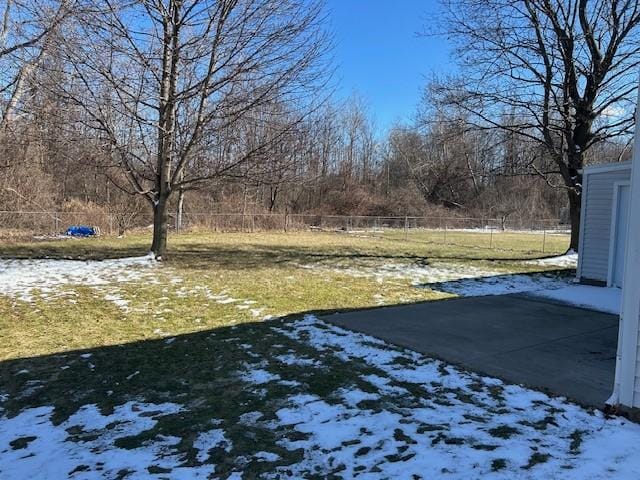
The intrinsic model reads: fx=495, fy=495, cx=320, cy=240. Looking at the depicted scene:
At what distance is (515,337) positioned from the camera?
586 centimetres

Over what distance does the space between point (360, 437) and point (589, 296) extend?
7400mm

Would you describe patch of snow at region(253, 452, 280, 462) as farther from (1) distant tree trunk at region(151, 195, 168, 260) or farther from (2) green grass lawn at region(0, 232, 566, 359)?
(1) distant tree trunk at region(151, 195, 168, 260)

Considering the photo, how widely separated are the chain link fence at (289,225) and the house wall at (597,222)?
11393mm

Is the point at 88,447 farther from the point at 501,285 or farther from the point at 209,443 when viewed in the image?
the point at 501,285

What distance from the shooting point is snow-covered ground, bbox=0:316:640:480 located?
2.82 metres

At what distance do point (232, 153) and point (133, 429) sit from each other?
31.6 ft

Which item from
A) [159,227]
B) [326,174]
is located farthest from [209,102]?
A: [326,174]

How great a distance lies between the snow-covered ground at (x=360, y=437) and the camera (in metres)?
2.82

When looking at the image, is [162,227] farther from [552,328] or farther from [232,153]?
[552,328]

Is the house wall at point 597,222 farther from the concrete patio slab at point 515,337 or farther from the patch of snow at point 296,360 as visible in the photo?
the patch of snow at point 296,360

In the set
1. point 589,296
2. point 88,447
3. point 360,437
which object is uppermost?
point 589,296

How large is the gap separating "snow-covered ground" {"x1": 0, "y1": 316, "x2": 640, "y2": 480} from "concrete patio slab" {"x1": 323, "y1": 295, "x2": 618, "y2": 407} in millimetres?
442

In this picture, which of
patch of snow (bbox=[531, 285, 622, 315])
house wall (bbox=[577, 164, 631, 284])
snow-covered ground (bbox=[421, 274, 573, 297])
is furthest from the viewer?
house wall (bbox=[577, 164, 631, 284])

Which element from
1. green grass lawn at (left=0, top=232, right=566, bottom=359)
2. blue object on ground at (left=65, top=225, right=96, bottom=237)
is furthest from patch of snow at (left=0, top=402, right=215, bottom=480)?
blue object on ground at (left=65, top=225, right=96, bottom=237)
